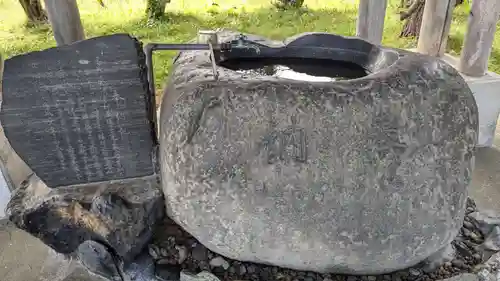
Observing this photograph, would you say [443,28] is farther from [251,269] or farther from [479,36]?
[251,269]

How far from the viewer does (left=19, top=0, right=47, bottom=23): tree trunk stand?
4.96 metres

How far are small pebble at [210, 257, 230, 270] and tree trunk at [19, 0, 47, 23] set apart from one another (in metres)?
4.12

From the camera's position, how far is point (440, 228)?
1911 millimetres

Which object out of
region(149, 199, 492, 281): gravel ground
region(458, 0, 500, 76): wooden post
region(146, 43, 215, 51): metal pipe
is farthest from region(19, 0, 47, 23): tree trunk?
region(458, 0, 500, 76): wooden post

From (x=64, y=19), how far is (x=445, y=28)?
2825 millimetres

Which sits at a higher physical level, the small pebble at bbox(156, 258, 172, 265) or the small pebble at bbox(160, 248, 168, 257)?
the small pebble at bbox(160, 248, 168, 257)

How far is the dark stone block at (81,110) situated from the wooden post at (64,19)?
93cm

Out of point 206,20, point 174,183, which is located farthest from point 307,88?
point 206,20

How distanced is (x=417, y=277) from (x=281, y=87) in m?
1.09

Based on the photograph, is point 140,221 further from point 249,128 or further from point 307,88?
point 307,88

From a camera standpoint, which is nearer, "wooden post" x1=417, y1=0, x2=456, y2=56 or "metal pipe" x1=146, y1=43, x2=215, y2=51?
"metal pipe" x1=146, y1=43, x2=215, y2=51

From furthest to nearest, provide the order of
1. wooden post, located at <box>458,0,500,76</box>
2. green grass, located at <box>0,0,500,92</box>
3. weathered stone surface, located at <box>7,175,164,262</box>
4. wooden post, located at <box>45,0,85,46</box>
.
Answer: green grass, located at <box>0,0,500,92</box> → wooden post, located at <box>458,0,500,76</box> → wooden post, located at <box>45,0,85,46</box> → weathered stone surface, located at <box>7,175,164,262</box>

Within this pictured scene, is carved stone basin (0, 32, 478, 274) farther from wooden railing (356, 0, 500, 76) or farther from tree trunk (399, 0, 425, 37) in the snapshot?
tree trunk (399, 0, 425, 37)

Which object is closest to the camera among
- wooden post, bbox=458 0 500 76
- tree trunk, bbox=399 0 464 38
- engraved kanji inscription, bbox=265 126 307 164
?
engraved kanji inscription, bbox=265 126 307 164
